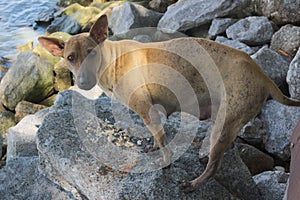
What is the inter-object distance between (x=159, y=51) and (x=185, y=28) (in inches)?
174

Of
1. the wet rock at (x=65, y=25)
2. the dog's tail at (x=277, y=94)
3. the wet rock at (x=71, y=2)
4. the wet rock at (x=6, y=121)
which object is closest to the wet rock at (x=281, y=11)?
the dog's tail at (x=277, y=94)

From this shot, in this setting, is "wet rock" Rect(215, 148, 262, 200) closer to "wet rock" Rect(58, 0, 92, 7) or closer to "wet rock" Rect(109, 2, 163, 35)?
"wet rock" Rect(109, 2, 163, 35)

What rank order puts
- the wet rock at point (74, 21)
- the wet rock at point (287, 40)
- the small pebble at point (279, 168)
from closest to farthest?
1. the small pebble at point (279, 168)
2. the wet rock at point (287, 40)
3. the wet rock at point (74, 21)

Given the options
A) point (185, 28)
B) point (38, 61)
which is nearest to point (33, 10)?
point (38, 61)

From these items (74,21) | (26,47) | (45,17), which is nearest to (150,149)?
(74,21)

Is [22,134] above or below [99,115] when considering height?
below

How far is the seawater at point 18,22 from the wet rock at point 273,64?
862cm

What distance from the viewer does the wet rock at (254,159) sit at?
536 centimetres

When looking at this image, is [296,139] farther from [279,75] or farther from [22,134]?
[22,134]

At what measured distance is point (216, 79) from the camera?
360cm

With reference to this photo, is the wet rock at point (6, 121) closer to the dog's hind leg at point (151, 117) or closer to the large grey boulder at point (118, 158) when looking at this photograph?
the large grey boulder at point (118, 158)

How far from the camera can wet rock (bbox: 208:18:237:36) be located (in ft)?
25.3

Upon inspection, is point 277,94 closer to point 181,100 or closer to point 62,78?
point 181,100

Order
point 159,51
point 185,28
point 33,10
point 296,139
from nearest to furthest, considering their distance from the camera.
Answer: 1. point 296,139
2. point 159,51
3. point 185,28
4. point 33,10
